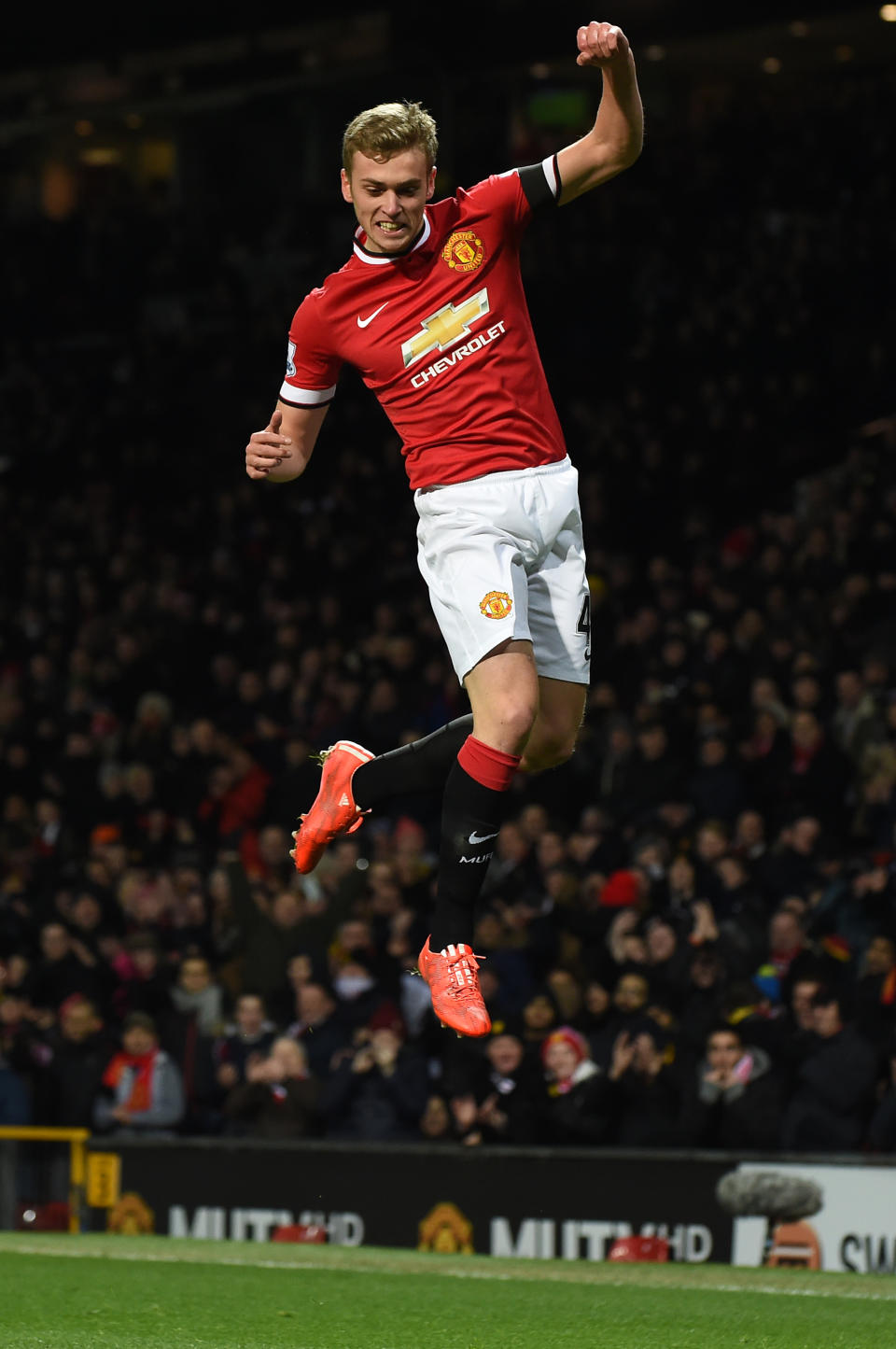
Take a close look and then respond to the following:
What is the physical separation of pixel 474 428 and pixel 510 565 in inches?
17.3

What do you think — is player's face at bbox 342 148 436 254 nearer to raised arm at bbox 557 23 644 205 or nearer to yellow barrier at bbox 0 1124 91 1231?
raised arm at bbox 557 23 644 205

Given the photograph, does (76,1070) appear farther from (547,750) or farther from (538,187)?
(538,187)

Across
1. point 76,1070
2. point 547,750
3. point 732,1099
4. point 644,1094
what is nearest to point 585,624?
point 547,750

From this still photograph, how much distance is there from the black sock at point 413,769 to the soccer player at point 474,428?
11.4 inches

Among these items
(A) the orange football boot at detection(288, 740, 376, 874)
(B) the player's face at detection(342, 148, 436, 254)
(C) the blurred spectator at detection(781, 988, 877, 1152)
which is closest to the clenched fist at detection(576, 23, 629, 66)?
(B) the player's face at detection(342, 148, 436, 254)

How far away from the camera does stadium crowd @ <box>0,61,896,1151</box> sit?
36.2 ft

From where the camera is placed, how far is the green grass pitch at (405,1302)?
6.04 m

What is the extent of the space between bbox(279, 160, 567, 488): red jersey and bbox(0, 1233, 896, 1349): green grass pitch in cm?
262

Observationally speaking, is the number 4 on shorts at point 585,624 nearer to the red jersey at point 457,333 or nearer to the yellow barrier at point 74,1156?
the red jersey at point 457,333

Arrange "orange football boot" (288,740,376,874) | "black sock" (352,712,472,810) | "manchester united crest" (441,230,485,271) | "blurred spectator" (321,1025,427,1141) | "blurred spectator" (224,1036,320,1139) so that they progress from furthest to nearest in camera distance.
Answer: "blurred spectator" (224,1036,320,1139) → "blurred spectator" (321,1025,427,1141) → "orange football boot" (288,740,376,874) → "black sock" (352,712,472,810) → "manchester united crest" (441,230,485,271)

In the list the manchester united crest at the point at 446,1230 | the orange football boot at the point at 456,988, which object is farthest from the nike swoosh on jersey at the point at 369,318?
the manchester united crest at the point at 446,1230

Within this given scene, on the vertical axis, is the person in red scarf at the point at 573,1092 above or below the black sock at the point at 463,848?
below

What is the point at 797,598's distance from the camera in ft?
50.1

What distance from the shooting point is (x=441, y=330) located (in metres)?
6.11
